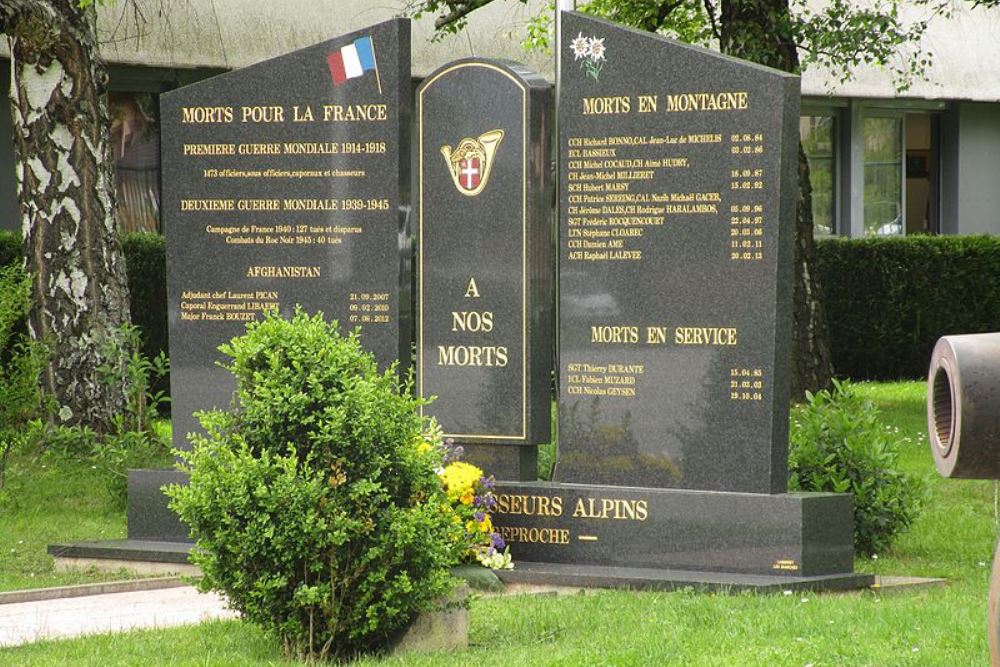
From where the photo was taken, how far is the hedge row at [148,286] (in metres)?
17.8

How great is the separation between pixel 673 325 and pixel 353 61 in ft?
8.48

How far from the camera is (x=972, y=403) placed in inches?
121

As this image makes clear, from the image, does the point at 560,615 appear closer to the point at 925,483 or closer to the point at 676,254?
the point at 676,254

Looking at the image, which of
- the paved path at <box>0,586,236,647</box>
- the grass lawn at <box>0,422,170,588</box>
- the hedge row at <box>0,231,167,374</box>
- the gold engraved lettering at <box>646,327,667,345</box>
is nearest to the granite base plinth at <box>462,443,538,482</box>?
the gold engraved lettering at <box>646,327,667,345</box>

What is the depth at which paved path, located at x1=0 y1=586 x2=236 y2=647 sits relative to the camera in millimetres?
7625

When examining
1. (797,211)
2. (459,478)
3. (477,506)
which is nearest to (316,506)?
(459,478)

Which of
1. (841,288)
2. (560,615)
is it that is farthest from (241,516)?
(841,288)

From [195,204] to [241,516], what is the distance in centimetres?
427

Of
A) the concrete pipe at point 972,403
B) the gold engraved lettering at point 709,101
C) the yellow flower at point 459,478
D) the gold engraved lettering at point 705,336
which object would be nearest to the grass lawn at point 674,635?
the yellow flower at point 459,478

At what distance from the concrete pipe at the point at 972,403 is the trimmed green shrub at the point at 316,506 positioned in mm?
3549

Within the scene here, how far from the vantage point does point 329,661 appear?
6598mm

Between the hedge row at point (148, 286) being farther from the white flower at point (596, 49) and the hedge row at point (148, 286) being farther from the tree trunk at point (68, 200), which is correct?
the white flower at point (596, 49)

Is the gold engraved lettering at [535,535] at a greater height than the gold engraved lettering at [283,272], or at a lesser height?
lesser

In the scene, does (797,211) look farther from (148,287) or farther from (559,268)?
(559,268)
